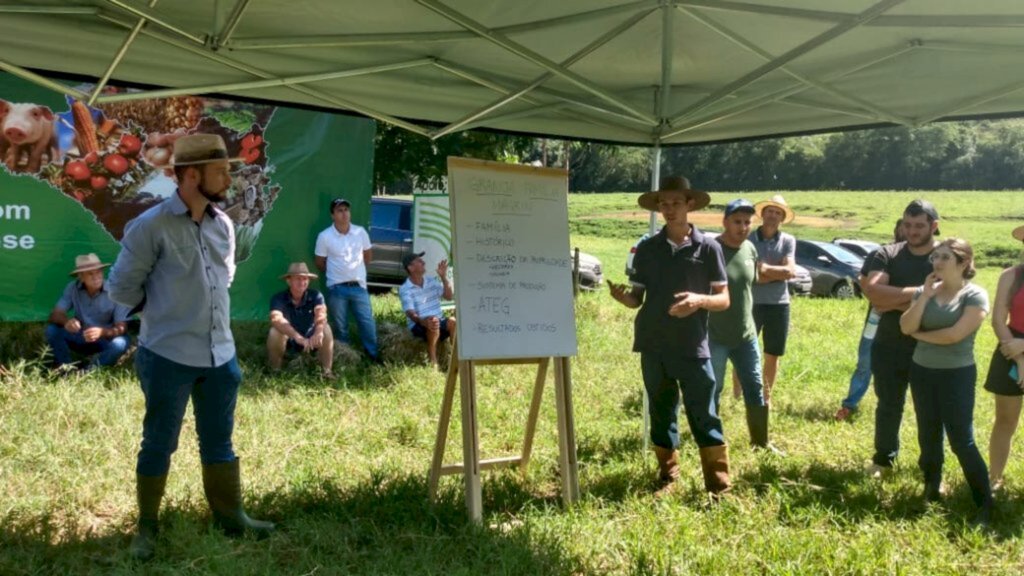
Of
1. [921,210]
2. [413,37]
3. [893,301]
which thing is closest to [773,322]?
[893,301]

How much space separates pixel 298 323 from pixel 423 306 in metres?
1.21

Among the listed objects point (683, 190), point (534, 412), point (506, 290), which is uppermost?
point (683, 190)

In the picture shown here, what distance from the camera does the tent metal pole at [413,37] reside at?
3.80 meters

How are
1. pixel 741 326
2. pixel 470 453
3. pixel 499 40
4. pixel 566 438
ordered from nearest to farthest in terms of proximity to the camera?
pixel 499 40
pixel 470 453
pixel 566 438
pixel 741 326

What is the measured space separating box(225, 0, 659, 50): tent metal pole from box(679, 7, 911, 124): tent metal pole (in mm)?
341

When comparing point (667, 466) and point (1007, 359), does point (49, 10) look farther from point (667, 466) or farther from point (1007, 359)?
point (1007, 359)

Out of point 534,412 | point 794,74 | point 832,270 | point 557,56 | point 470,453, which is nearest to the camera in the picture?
point 470,453

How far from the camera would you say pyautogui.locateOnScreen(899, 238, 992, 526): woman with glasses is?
434 cm

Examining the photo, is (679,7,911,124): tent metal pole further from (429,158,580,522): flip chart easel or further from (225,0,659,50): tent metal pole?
(429,158,580,522): flip chart easel

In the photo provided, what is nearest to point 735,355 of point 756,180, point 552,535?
point 552,535

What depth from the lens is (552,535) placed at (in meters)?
4.14

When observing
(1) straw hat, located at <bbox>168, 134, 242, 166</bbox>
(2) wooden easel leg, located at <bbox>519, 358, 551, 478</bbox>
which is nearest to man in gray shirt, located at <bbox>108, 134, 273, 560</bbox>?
(1) straw hat, located at <bbox>168, 134, 242, 166</bbox>

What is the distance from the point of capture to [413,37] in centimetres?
397

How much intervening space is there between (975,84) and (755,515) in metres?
2.73
